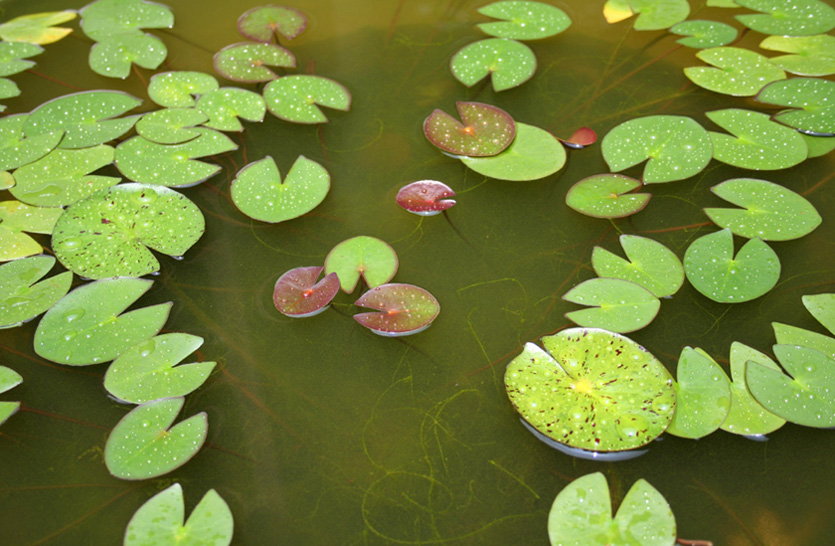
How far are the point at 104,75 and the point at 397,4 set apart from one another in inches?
34.6

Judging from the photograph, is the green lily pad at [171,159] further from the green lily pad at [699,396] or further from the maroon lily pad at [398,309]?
the green lily pad at [699,396]

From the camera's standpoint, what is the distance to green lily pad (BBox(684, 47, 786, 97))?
1.63 m

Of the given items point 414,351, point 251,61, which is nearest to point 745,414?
point 414,351

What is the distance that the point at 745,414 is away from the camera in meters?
1.12

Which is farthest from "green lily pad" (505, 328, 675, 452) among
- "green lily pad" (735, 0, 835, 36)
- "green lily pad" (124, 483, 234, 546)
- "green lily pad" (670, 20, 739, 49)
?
"green lily pad" (735, 0, 835, 36)

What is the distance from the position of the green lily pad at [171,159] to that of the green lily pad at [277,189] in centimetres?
11

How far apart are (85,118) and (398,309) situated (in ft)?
3.29

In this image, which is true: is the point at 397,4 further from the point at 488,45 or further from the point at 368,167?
the point at 368,167

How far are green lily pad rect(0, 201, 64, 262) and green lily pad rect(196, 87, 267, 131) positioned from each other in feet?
1.41

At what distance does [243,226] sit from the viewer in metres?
1.44

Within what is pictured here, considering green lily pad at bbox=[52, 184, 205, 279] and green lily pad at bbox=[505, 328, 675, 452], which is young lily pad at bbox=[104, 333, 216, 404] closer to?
green lily pad at bbox=[52, 184, 205, 279]

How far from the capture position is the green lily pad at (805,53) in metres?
1.64

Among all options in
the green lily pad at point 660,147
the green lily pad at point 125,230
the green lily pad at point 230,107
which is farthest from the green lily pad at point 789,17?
the green lily pad at point 125,230

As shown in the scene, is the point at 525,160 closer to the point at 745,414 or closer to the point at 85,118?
the point at 745,414
